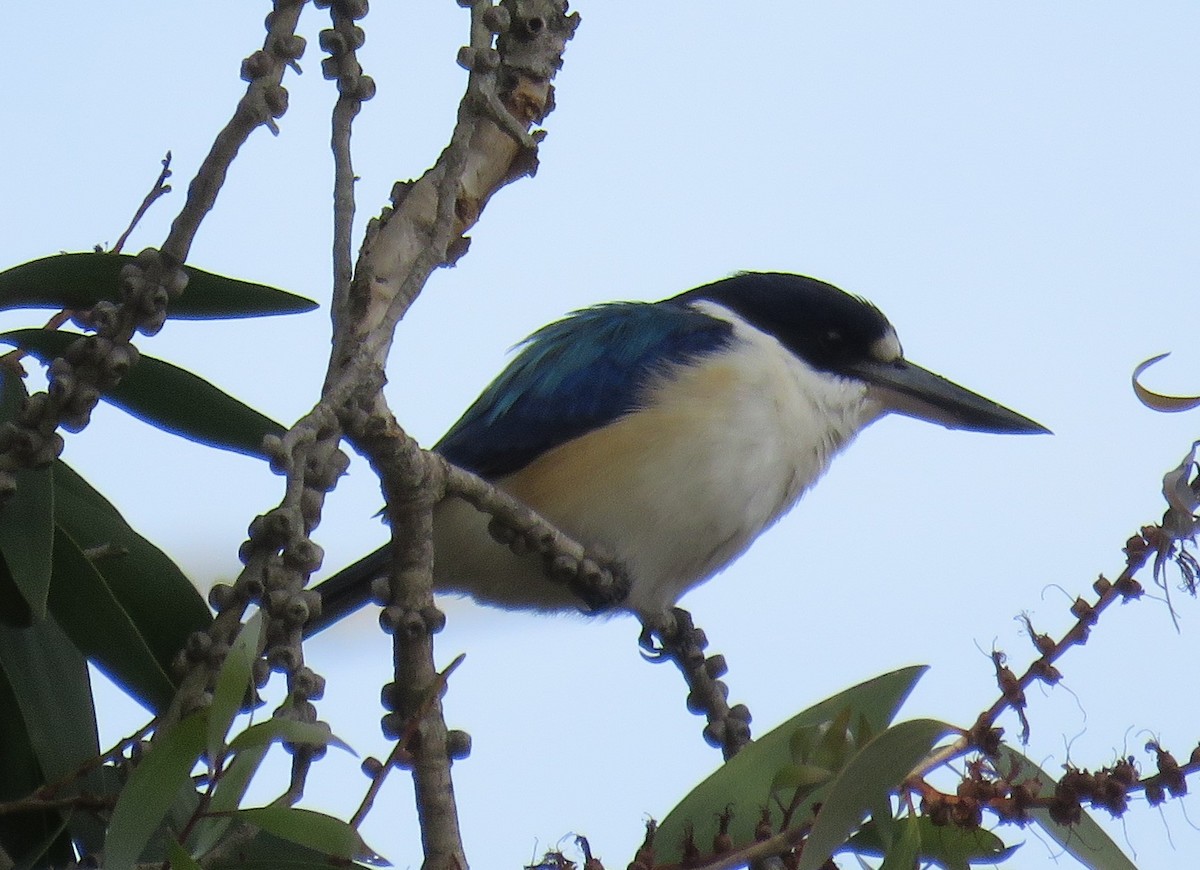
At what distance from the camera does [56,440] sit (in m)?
1.30

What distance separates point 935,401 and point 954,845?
1.52 meters

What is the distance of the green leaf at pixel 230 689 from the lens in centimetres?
113

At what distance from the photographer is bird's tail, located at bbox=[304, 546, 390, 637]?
2.40 meters

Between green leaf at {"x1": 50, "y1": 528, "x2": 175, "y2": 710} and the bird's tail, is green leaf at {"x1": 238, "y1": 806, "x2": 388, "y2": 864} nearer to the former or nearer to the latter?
green leaf at {"x1": 50, "y1": 528, "x2": 175, "y2": 710}

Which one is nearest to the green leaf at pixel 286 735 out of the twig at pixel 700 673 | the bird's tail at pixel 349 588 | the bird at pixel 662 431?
the twig at pixel 700 673

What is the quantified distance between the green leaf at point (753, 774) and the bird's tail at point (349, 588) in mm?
1065

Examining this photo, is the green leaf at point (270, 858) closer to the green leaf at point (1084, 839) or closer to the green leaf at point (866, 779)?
the green leaf at point (866, 779)

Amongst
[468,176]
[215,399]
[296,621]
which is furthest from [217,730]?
[468,176]

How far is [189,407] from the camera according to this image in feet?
5.61

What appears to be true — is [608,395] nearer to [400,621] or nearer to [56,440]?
[400,621]

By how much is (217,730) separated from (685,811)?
454mm

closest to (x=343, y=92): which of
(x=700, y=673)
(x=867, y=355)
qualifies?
(x=700, y=673)

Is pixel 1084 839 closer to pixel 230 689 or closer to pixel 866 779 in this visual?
pixel 866 779

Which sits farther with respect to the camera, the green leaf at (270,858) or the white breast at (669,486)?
the white breast at (669,486)
